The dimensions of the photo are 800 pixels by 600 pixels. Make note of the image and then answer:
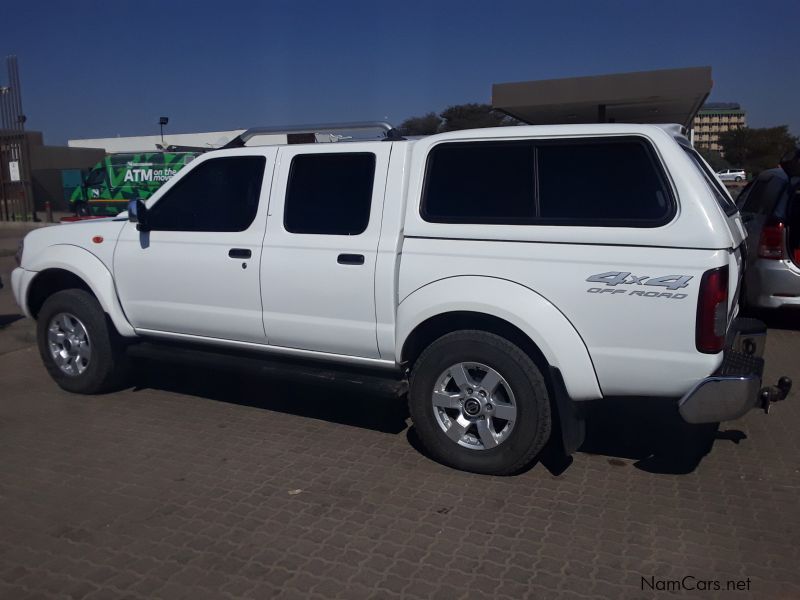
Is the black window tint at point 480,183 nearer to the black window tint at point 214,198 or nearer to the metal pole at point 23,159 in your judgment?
the black window tint at point 214,198

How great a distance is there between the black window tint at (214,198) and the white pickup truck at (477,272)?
15 mm

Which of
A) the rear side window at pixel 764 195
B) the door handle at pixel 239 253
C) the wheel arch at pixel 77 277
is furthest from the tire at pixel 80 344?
the rear side window at pixel 764 195

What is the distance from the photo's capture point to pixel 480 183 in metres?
4.68

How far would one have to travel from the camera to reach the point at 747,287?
7965 millimetres

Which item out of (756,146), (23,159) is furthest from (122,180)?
(756,146)

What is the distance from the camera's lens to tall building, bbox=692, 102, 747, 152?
70.5 m

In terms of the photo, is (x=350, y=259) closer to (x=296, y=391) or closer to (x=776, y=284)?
(x=296, y=391)

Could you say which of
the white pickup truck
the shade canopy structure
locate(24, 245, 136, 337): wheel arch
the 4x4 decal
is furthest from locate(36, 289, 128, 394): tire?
the shade canopy structure

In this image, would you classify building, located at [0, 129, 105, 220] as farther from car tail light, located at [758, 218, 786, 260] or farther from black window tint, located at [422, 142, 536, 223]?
black window tint, located at [422, 142, 536, 223]

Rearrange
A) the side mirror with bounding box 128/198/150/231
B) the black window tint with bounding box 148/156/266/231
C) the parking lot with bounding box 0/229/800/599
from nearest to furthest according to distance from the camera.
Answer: the parking lot with bounding box 0/229/800/599 → the black window tint with bounding box 148/156/266/231 → the side mirror with bounding box 128/198/150/231

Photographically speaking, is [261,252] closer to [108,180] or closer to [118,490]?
[118,490]

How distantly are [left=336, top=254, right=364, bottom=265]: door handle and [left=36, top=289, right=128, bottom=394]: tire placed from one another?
2.35 metres

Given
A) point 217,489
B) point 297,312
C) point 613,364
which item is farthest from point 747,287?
point 217,489

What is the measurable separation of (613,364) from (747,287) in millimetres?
4549
